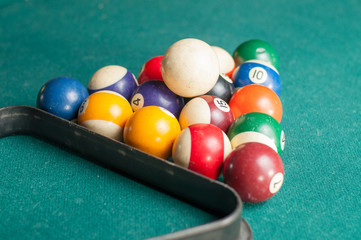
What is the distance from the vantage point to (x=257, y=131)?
6.91 feet

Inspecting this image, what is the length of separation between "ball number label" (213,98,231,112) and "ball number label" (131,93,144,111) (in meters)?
0.41

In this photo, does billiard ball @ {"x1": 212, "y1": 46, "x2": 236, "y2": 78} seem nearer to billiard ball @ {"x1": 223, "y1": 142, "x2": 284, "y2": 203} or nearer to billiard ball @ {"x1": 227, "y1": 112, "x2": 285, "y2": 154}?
billiard ball @ {"x1": 227, "y1": 112, "x2": 285, "y2": 154}

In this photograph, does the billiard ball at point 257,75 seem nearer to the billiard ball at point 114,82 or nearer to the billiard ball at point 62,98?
the billiard ball at point 114,82

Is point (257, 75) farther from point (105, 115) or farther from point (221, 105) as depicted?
point (105, 115)

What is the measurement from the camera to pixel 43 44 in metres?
3.56

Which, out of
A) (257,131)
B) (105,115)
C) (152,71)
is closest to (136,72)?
(152,71)

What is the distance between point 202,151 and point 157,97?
0.50 m

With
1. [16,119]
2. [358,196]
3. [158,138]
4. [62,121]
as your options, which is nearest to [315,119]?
[358,196]

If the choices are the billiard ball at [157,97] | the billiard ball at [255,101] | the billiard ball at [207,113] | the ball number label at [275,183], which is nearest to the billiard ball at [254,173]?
the ball number label at [275,183]

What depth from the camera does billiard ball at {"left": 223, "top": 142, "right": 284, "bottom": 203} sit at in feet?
6.09

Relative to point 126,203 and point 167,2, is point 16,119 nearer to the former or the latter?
point 126,203

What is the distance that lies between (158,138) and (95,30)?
205 cm

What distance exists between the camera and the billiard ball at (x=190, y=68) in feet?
Answer: 7.28

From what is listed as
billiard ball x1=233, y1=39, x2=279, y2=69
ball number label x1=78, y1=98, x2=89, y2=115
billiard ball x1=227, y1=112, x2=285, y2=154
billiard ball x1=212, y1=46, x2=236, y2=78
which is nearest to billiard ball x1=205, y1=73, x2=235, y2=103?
billiard ball x1=212, y1=46, x2=236, y2=78
